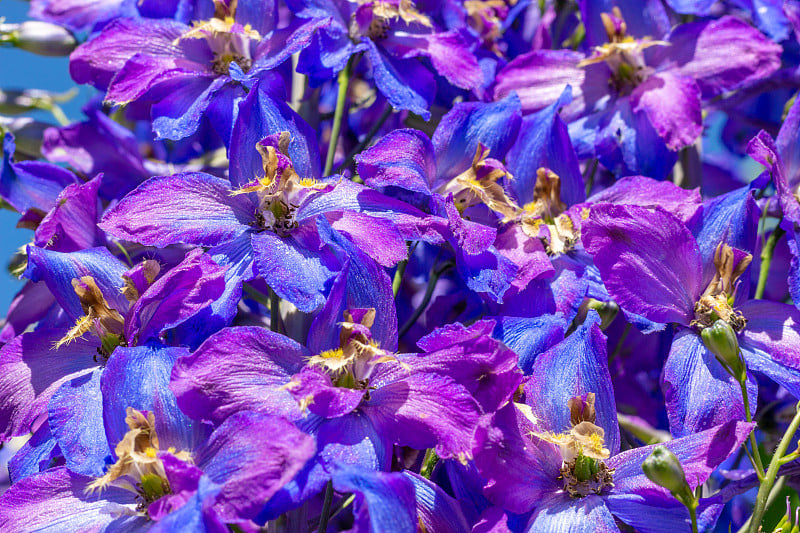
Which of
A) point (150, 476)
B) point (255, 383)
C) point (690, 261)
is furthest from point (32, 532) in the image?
point (690, 261)

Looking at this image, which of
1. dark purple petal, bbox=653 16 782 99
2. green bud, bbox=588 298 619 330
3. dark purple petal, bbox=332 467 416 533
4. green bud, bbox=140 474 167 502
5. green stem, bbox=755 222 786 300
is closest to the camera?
dark purple petal, bbox=332 467 416 533

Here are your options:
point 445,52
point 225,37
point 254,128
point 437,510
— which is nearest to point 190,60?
point 225,37

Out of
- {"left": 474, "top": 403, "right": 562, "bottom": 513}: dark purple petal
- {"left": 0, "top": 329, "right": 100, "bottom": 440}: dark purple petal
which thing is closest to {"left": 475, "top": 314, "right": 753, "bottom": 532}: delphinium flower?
{"left": 474, "top": 403, "right": 562, "bottom": 513}: dark purple petal

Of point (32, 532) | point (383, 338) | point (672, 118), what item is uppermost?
point (672, 118)

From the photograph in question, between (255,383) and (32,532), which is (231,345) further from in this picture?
(32,532)

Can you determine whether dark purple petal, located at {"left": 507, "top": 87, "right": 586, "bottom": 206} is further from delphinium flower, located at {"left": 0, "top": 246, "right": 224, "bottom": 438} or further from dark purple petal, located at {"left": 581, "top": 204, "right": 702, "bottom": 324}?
delphinium flower, located at {"left": 0, "top": 246, "right": 224, "bottom": 438}

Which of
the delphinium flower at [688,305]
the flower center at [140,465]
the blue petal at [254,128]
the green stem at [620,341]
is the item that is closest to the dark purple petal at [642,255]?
the delphinium flower at [688,305]

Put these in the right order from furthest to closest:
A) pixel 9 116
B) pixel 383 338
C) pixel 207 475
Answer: pixel 9 116 → pixel 383 338 → pixel 207 475
